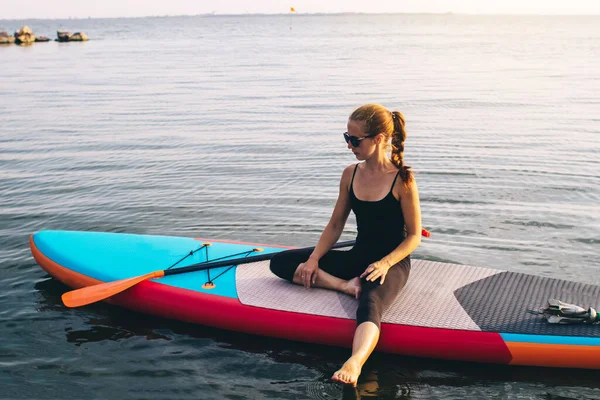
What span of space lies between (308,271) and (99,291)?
172cm

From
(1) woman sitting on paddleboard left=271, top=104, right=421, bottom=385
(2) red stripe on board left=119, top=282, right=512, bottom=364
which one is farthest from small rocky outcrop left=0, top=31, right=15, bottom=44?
(1) woman sitting on paddleboard left=271, top=104, right=421, bottom=385

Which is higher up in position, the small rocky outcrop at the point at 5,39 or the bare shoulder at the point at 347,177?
the small rocky outcrop at the point at 5,39

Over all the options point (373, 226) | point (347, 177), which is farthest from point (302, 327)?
point (347, 177)

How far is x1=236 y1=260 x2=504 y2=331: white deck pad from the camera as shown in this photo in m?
4.52

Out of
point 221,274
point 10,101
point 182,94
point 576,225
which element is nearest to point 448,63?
point 182,94

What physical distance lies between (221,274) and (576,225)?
177 inches

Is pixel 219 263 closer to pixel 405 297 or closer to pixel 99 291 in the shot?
pixel 99 291

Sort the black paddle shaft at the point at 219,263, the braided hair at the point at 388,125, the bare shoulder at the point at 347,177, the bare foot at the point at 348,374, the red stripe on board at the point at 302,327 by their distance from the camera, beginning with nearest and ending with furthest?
the bare foot at the point at 348,374 → the braided hair at the point at 388,125 → the red stripe on board at the point at 302,327 → the bare shoulder at the point at 347,177 → the black paddle shaft at the point at 219,263

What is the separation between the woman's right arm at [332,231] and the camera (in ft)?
15.5

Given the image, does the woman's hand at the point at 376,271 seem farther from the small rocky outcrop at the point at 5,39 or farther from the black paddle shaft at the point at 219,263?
the small rocky outcrop at the point at 5,39

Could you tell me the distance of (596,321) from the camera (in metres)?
4.32

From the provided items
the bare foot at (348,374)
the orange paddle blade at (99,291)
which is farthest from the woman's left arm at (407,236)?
the orange paddle blade at (99,291)

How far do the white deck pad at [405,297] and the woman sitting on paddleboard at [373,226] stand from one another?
106 millimetres

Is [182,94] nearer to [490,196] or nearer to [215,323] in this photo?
[490,196]
